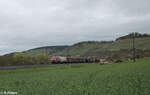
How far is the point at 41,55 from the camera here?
6744cm

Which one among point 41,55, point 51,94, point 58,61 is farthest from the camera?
point 58,61

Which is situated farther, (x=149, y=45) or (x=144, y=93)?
(x=149, y=45)

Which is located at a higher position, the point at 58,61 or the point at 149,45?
the point at 149,45

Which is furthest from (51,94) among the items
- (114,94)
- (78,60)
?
(78,60)

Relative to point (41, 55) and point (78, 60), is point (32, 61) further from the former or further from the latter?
point (78, 60)

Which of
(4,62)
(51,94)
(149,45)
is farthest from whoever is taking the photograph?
(149,45)

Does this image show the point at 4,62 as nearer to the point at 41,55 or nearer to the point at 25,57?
the point at 25,57

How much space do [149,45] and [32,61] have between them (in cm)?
9575

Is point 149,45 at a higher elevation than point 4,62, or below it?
higher

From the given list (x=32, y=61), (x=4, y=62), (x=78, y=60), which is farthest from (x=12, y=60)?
(x=78, y=60)

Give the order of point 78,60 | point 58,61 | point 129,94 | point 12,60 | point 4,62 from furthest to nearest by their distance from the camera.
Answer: point 78,60
point 58,61
point 12,60
point 4,62
point 129,94

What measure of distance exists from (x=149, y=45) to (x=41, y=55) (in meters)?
90.4

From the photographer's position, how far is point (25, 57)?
59.0 metres

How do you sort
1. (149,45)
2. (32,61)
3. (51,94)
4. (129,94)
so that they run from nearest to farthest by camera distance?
1. (129,94)
2. (51,94)
3. (32,61)
4. (149,45)
